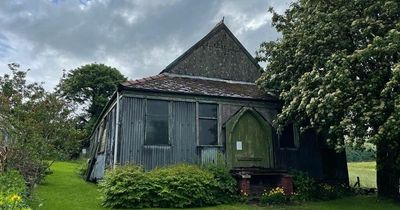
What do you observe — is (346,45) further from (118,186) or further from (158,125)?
(118,186)

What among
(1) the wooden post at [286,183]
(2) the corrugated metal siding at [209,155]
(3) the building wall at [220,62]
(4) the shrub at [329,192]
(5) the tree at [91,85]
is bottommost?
(4) the shrub at [329,192]

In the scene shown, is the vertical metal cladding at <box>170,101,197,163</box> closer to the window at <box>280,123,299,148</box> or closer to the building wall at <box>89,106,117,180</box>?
the building wall at <box>89,106,117,180</box>

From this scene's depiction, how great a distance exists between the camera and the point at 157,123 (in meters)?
15.1

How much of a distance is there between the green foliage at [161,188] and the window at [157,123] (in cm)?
194

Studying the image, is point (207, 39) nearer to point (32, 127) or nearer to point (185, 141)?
point (185, 141)

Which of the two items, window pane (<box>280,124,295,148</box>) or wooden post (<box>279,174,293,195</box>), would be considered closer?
wooden post (<box>279,174,293,195</box>)

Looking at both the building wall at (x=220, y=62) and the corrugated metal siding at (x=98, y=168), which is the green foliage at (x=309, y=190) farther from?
the corrugated metal siding at (x=98, y=168)

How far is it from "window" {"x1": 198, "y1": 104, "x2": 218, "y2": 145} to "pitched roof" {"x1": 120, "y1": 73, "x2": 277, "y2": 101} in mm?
675

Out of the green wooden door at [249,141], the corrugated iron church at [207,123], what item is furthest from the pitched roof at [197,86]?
the green wooden door at [249,141]

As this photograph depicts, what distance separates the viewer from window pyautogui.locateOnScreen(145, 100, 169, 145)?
14922 mm

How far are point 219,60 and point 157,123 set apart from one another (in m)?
6.10

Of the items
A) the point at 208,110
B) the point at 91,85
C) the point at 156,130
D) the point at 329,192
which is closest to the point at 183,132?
the point at 156,130

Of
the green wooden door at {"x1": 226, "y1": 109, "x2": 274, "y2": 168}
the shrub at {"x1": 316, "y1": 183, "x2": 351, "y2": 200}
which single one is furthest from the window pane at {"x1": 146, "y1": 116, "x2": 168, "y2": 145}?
the shrub at {"x1": 316, "y1": 183, "x2": 351, "y2": 200}

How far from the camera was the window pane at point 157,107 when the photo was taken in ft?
49.7
